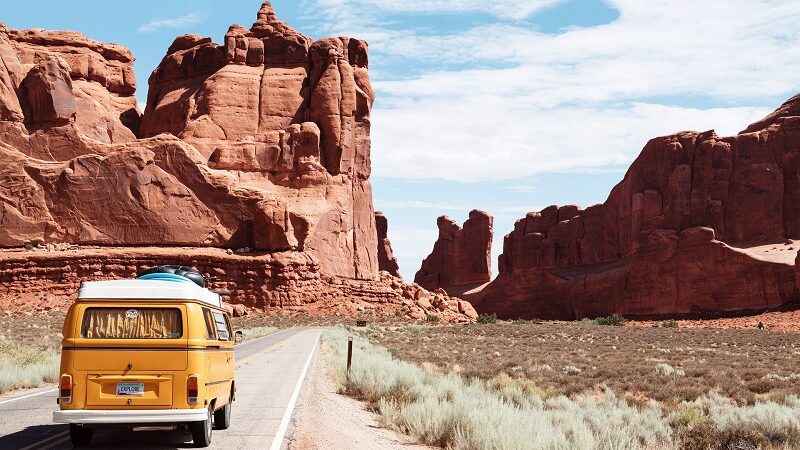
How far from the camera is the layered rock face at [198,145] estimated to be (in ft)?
234

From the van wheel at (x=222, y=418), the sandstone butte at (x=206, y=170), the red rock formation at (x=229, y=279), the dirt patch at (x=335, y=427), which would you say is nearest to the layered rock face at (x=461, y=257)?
the sandstone butte at (x=206, y=170)

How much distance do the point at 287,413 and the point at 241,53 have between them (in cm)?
8394

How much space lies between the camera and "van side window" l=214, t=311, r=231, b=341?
12.9 metres

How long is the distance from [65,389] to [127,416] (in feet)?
2.71

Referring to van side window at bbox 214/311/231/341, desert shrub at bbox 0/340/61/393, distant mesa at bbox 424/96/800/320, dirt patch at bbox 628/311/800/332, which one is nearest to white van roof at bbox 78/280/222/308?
van side window at bbox 214/311/231/341

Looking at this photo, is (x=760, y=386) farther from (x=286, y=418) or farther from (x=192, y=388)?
(x=192, y=388)

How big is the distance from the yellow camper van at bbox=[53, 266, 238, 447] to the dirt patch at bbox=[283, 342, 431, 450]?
1.43 m

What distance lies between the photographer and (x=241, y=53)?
93.9 metres

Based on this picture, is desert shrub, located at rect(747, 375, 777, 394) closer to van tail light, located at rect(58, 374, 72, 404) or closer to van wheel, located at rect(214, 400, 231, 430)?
van wheel, located at rect(214, 400, 231, 430)

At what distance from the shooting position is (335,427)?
13.1m

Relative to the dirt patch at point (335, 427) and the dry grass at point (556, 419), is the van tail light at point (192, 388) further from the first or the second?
the dry grass at point (556, 419)

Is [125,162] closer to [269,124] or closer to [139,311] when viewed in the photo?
[269,124]

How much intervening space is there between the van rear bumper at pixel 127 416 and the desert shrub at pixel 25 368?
8772 mm

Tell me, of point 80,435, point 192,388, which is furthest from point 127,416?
point 80,435
